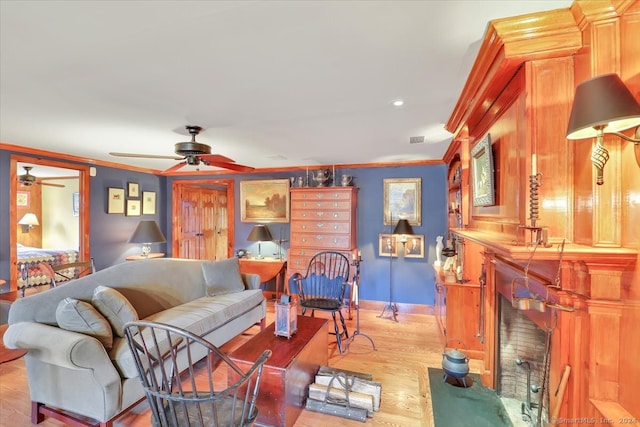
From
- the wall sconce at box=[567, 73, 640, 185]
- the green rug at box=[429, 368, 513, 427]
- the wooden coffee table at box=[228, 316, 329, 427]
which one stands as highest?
the wall sconce at box=[567, 73, 640, 185]

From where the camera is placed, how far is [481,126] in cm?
211

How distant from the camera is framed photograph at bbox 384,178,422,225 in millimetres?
4367

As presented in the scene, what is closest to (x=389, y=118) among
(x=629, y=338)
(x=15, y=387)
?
(x=629, y=338)

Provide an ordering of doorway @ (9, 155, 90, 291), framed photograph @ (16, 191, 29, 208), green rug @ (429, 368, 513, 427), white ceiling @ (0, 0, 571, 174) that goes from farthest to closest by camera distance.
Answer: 1. framed photograph @ (16, 191, 29, 208)
2. doorway @ (9, 155, 90, 291)
3. green rug @ (429, 368, 513, 427)
4. white ceiling @ (0, 0, 571, 174)

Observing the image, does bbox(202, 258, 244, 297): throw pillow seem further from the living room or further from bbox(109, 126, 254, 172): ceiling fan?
the living room

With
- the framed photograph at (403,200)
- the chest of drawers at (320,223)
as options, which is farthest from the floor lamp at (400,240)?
the chest of drawers at (320,223)

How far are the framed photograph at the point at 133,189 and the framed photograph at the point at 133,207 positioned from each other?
0.36ft

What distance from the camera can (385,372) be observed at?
2.65 m

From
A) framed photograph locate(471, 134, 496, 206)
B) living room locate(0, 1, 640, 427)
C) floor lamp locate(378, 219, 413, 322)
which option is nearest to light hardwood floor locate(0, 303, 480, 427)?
floor lamp locate(378, 219, 413, 322)

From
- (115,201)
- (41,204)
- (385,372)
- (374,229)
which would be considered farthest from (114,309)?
(41,204)

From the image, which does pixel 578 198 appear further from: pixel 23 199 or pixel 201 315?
pixel 23 199

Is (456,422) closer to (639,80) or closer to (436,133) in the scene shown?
(639,80)

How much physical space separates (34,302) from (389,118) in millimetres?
2864

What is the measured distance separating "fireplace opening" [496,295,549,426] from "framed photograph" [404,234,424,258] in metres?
2.32
